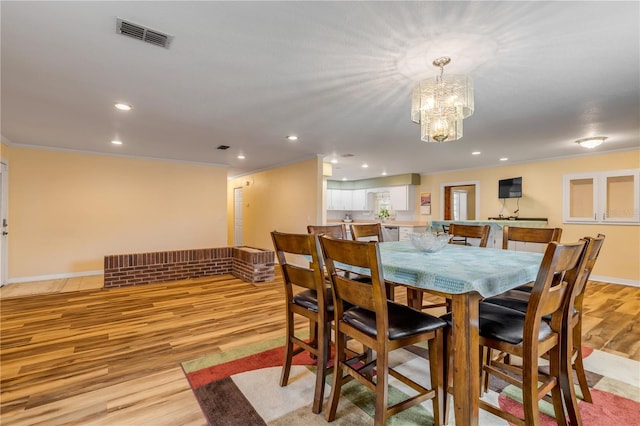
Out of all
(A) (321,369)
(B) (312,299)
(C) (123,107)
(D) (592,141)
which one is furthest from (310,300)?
(D) (592,141)

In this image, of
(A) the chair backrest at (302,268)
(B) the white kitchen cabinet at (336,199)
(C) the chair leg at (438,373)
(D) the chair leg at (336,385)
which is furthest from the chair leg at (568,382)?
(B) the white kitchen cabinet at (336,199)

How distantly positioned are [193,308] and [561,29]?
414 cm

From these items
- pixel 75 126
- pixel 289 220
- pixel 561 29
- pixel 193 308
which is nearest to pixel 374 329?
pixel 561 29

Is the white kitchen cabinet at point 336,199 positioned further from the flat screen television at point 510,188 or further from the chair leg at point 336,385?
the chair leg at point 336,385

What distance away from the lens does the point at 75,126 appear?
386 cm

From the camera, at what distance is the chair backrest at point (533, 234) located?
2281mm

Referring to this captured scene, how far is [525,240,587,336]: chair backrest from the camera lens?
4.07 ft

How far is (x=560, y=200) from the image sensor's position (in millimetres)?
5777

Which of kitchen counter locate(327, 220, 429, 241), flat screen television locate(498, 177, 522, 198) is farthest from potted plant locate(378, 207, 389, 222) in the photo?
flat screen television locate(498, 177, 522, 198)

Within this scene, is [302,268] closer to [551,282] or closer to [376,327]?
[376,327]

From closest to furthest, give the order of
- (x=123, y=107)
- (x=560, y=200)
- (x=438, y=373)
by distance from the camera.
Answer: (x=438, y=373)
(x=123, y=107)
(x=560, y=200)

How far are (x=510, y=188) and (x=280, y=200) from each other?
194 inches

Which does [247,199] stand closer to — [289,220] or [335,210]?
[289,220]

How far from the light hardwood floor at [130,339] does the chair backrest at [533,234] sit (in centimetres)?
124
